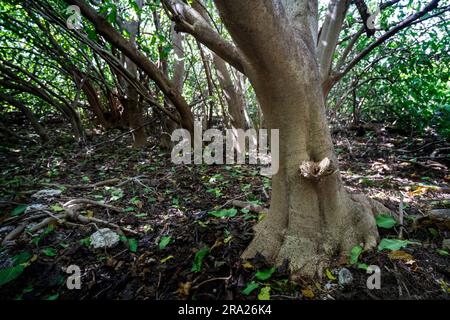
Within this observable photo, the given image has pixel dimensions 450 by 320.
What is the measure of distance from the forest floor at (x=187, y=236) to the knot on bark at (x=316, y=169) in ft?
2.25

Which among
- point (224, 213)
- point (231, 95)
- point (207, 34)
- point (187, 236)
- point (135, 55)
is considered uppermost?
point (135, 55)

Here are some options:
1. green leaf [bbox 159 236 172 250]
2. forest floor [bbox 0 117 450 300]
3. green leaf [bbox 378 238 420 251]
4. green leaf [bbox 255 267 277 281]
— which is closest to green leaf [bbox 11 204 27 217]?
forest floor [bbox 0 117 450 300]

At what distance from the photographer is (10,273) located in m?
1.70

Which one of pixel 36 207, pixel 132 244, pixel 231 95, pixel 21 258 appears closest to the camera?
pixel 21 258

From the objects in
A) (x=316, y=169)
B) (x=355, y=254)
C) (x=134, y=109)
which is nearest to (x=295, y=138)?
(x=316, y=169)

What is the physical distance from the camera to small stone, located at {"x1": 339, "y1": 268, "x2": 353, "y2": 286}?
158 cm

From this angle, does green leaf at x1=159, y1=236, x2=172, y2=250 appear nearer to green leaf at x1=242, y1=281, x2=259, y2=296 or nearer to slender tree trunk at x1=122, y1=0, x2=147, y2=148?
green leaf at x1=242, y1=281, x2=259, y2=296

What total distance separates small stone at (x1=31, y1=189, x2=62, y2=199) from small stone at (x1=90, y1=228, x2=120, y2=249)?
128cm

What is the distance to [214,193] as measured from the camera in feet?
10.6

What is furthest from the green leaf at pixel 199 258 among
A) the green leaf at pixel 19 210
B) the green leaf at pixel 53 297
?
the green leaf at pixel 19 210

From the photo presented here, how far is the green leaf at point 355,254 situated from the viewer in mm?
1670

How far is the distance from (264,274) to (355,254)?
673 mm

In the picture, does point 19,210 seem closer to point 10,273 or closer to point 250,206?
point 10,273

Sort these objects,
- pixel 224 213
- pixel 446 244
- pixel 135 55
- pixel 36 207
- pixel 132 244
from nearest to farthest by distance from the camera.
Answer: pixel 446 244 < pixel 132 244 < pixel 224 213 < pixel 36 207 < pixel 135 55
